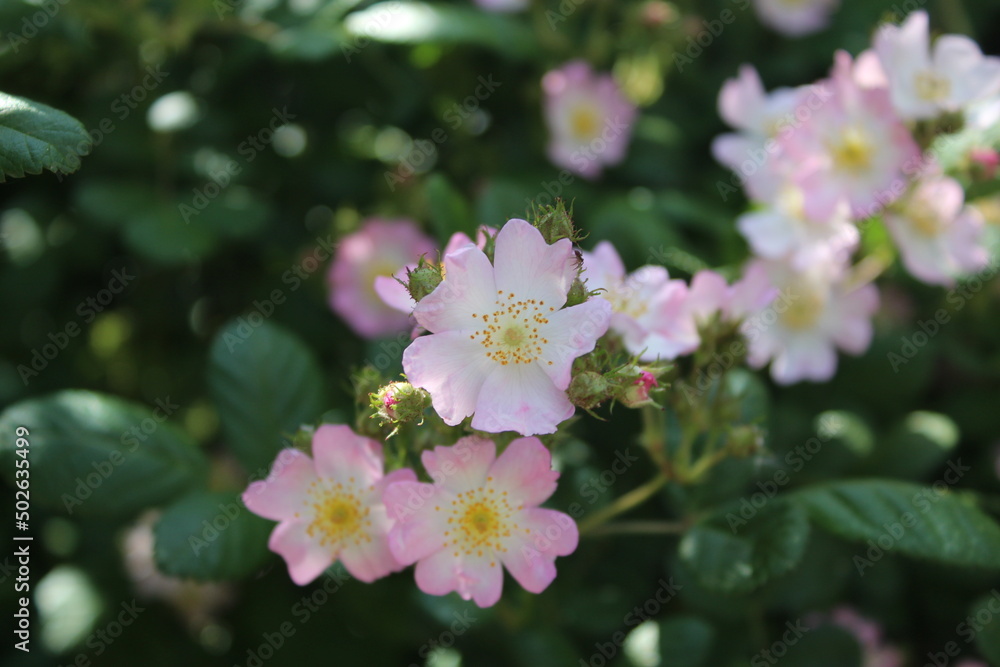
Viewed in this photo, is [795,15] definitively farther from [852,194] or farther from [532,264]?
[532,264]

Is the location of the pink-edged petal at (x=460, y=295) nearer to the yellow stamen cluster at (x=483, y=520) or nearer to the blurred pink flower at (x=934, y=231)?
the yellow stamen cluster at (x=483, y=520)

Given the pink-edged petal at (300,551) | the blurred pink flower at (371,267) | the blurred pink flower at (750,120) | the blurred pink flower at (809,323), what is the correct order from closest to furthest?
the pink-edged petal at (300,551) < the blurred pink flower at (809,323) < the blurred pink flower at (750,120) < the blurred pink flower at (371,267)

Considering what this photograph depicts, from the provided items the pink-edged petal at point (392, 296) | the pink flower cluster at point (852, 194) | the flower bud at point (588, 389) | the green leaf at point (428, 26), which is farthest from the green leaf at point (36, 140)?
the pink flower cluster at point (852, 194)

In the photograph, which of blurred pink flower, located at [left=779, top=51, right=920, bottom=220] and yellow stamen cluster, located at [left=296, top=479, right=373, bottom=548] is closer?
yellow stamen cluster, located at [left=296, top=479, right=373, bottom=548]

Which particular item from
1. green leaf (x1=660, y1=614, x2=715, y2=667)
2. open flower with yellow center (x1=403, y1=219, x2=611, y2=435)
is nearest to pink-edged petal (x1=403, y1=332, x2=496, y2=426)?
open flower with yellow center (x1=403, y1=219, x2=611, y2=435)

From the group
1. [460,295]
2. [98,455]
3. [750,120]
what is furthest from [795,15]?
[98,455]

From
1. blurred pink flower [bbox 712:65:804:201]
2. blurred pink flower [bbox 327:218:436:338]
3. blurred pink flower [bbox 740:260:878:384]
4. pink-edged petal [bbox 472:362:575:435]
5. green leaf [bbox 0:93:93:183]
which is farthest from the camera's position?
blurred pink flower [bbox 327:218:436:338]

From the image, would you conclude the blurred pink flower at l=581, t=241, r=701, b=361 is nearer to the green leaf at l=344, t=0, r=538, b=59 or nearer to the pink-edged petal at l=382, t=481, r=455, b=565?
the pink-edged petal at l=382, t=481, r=455, b=565
